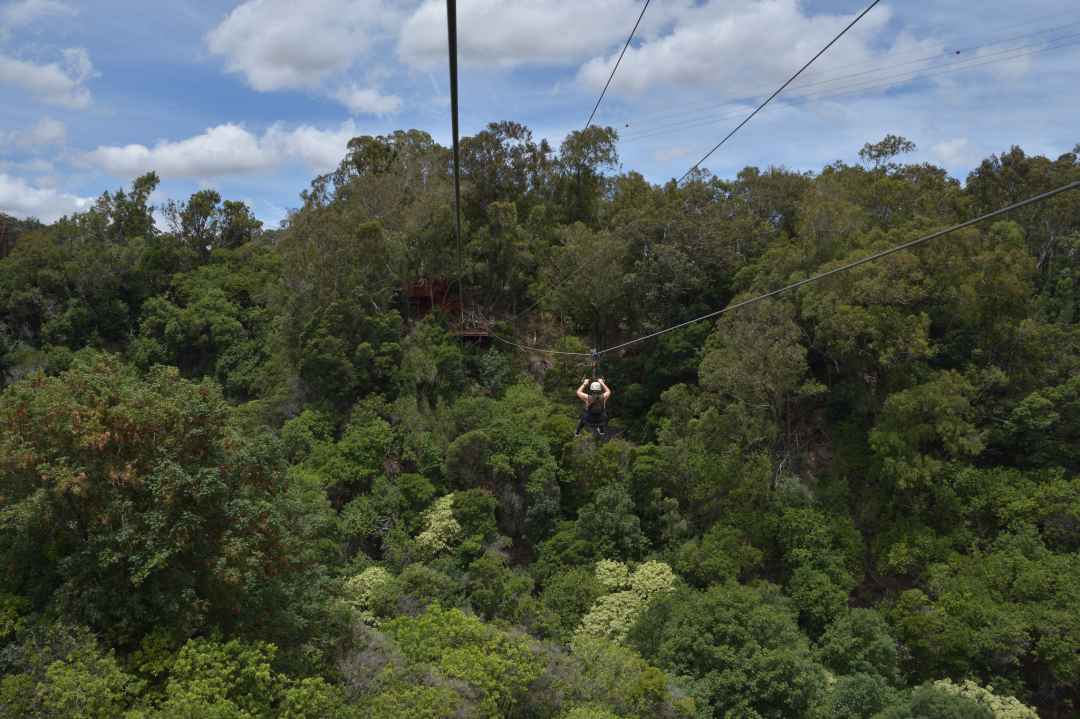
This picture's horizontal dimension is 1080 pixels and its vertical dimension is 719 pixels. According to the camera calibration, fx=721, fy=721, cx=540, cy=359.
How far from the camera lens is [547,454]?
20469mm

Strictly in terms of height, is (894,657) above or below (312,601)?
below

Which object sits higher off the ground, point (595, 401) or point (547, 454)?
point (595, 401)

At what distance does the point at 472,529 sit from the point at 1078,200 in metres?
20.5

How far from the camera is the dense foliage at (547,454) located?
937 centimetres

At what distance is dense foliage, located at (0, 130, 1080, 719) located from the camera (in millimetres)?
9367

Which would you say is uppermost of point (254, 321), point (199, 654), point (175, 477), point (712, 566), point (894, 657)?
point (254, 321)

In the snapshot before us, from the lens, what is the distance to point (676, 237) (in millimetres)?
23703

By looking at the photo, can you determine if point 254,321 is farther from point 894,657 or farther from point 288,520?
point 894,657

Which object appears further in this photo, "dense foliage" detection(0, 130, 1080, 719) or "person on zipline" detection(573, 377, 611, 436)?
"person on zipline" detection(573, 377, 611, 436)

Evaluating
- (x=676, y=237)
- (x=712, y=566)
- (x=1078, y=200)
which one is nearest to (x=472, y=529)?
(x=712, y=566)

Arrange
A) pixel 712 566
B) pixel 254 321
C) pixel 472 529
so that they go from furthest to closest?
pixel 254 321, pixel 472 529, pixel 712 566

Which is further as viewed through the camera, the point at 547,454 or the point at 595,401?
the point at 547,454

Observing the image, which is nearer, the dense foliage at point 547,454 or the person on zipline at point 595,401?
the dense foliage at point 547,454

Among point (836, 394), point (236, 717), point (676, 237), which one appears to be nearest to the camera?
point (236, 717)
